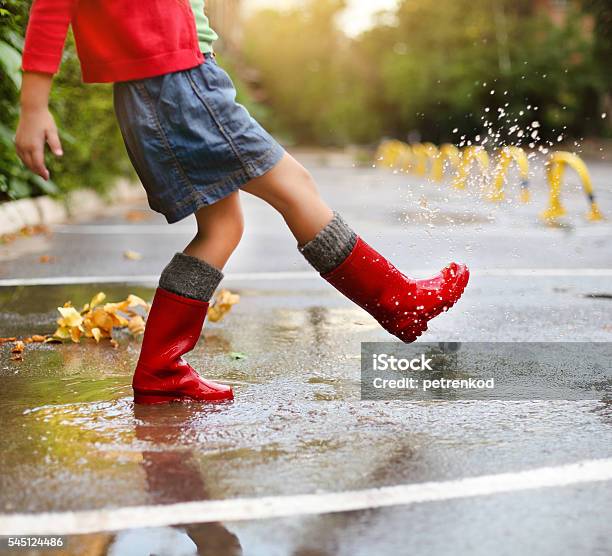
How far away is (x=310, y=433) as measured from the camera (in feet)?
9.65

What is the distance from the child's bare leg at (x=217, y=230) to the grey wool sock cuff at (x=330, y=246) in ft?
0.74

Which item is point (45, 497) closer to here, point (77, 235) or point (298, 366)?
point (298, 366)

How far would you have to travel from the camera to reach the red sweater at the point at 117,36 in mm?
2945

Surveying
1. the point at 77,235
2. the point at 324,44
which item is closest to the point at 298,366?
the point at 77,235

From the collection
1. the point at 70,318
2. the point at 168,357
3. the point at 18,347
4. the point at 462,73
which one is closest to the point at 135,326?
the point at 70,318

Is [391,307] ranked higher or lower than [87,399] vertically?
higher

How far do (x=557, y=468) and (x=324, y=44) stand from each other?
7169 centimetres

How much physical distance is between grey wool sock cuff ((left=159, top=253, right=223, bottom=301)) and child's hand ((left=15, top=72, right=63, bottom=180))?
1.74ft

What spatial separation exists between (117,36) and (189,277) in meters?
0.76

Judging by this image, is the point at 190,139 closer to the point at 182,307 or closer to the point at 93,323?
the point at 182,307

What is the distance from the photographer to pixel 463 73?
44.5 m

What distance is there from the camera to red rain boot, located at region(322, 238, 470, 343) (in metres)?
3.30

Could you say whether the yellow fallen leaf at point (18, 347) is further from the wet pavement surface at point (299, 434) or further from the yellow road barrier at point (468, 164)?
the yellow road barrier at point (468, 164)

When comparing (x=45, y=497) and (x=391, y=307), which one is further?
(x=391, y=307)
